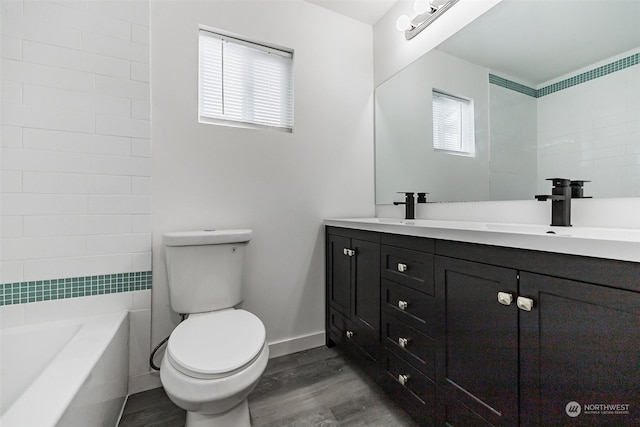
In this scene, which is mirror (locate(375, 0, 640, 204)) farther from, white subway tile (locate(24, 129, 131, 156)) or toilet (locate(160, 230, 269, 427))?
white subway tile (locate(24, 129, 131, 156))

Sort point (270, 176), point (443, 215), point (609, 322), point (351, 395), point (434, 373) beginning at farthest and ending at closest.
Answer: point (270, 176) < point (443, 215) < point (351, 395) < point (434, 373) < point (609, 322)

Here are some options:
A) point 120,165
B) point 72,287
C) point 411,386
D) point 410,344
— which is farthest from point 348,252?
point 72,287

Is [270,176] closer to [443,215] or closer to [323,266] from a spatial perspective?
[323,266]

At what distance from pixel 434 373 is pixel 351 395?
57cm

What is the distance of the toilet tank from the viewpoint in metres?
1.38

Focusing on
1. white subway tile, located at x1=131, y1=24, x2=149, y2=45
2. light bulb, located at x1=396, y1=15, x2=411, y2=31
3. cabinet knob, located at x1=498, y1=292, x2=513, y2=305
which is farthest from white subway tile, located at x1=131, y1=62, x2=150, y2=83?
cabinet knob, located at x1=498, y1=292, x2=513, y2=305

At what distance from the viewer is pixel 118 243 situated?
1.42 meters

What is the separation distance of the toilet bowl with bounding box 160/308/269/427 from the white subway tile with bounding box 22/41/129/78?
135cm

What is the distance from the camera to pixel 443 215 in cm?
166

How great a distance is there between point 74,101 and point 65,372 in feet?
4.03

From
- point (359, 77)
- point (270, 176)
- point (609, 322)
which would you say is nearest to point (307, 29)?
point (359, 77)

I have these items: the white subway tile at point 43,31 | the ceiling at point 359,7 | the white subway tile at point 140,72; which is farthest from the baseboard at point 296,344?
the ceiling at point 359,7

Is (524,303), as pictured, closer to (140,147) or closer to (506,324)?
(506,324)

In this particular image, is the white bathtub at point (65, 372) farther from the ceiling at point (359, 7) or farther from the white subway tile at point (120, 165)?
the ceiling at point (359, 7)
